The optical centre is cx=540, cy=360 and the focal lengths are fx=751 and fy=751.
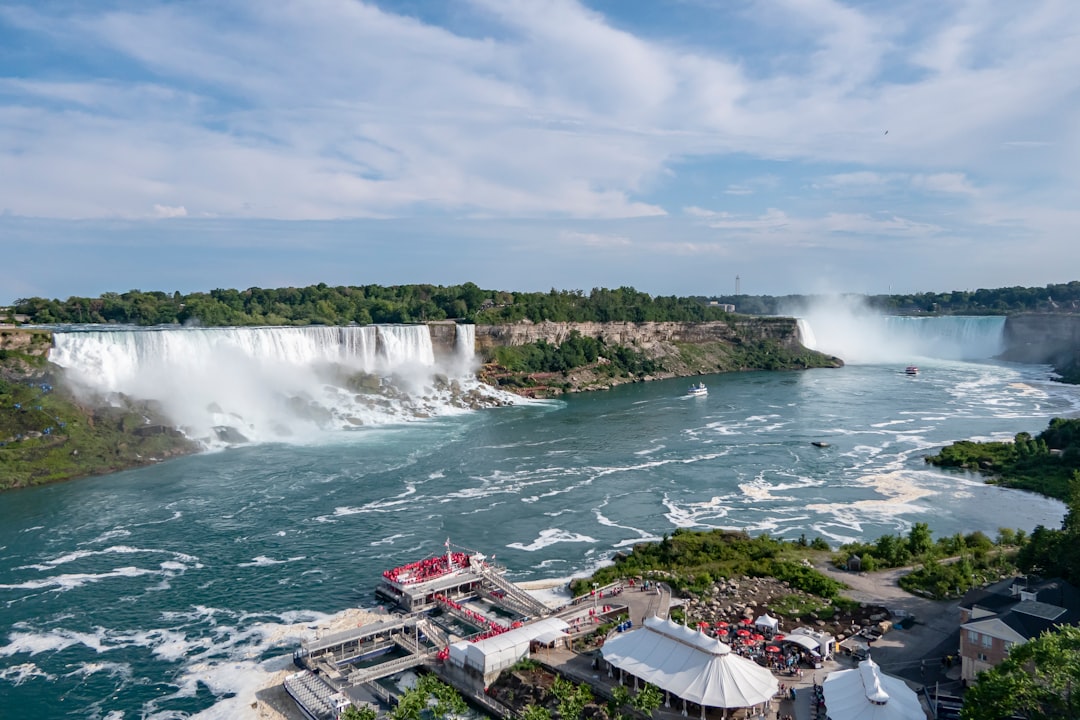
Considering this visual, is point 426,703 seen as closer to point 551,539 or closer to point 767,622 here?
point 767,622

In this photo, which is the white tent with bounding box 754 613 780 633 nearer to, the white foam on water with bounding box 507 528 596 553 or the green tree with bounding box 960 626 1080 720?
the green tree with bounding box 960 626 1080 720

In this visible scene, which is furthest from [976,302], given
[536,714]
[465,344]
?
[536,714]

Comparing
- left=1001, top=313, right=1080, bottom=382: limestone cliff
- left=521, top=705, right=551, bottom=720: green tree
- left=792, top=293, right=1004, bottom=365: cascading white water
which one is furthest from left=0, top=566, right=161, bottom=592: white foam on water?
left=1001, top=313, right=1080, bottom=382: limestone cliff

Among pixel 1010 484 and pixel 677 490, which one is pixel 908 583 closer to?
pixel 677 490

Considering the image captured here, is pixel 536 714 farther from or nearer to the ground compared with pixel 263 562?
farther from the ground

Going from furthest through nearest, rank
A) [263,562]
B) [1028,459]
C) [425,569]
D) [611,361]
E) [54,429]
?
1. [611,361]
2. [54,429]
3. [1028,459]
4. [263,562]
5. [425,569]

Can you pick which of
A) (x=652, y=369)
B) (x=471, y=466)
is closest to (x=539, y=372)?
(x=652, y=369)
